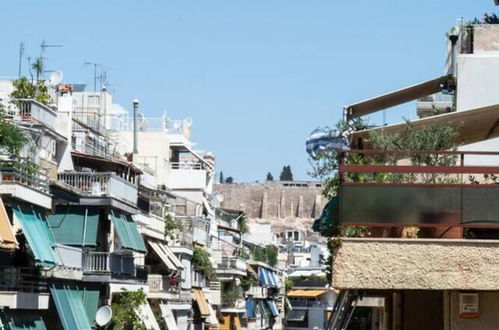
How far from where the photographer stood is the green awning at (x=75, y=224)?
4497 cm

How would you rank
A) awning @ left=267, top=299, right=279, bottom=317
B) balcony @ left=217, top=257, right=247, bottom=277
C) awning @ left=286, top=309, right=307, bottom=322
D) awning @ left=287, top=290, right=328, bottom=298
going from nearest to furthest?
balcony @ left=217, top=257, right=247, bottom=277, awning @ left=267, top=299, right=279, bottom=317, awning @ left=287, top=290, right=328, bottom=298, awning @ left=286, top=309, right=307, bottom=322

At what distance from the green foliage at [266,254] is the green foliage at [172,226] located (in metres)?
39.4

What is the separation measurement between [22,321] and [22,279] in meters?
1.14

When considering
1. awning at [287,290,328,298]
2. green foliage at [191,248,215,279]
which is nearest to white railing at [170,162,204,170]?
green foliage at [191,248,215,279]

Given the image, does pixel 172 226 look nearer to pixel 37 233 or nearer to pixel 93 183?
pixel 93 183

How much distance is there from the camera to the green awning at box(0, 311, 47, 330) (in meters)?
35.3

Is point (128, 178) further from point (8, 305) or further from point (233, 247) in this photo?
point (233, 247)

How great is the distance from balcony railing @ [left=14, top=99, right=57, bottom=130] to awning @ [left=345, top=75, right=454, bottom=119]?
57.4ft

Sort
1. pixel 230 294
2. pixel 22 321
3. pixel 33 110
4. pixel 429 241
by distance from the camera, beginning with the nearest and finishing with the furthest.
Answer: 1. pixel 429 241
2. pixel 22 321
3. pixel 33 110
4. pixel 230 294

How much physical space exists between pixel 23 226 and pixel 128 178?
18895mm

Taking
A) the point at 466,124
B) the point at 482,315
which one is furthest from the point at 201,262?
the point at 482,315

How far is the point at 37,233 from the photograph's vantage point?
36594mm

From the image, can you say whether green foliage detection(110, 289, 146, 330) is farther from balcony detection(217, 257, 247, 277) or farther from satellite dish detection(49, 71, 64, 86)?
balcony detection(217, 257, 247, 277)

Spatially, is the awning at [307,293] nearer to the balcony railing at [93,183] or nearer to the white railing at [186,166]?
the white railing at [186,166]
